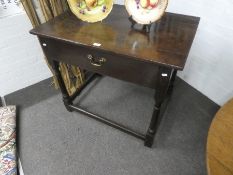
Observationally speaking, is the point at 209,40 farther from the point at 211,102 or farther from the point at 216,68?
the point at 211,102

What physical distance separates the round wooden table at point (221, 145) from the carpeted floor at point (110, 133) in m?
0.67

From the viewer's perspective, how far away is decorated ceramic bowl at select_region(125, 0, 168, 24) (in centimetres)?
87

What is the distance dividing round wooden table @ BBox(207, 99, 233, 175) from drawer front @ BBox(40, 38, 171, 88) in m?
0.33

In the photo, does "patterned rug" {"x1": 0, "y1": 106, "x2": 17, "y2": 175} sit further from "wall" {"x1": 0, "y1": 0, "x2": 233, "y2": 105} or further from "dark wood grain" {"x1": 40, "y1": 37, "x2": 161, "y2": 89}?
"dark wood grain" {"x1": 40, "y1": 37, "x2": 161, "y2": 89}

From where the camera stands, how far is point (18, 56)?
142cm

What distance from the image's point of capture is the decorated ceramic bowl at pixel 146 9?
34.4 inches

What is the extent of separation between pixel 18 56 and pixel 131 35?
0.94 m

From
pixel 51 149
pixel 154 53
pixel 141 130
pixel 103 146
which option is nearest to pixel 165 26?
pixel 154 53

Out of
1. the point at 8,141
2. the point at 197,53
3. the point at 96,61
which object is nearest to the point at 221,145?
the point at 96,61

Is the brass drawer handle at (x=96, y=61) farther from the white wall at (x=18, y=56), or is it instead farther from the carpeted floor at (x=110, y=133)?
the white wall at (x=18, y=56)

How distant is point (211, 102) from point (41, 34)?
121cm

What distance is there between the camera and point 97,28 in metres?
0.96

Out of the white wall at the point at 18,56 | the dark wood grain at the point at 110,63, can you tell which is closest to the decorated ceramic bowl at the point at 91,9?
the dark wood grain at the point at 110,63

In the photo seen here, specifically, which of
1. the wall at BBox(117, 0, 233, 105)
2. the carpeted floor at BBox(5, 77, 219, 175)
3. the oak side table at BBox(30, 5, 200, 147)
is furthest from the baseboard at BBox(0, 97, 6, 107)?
the wall at BBox(117, 0, 233, 105)
